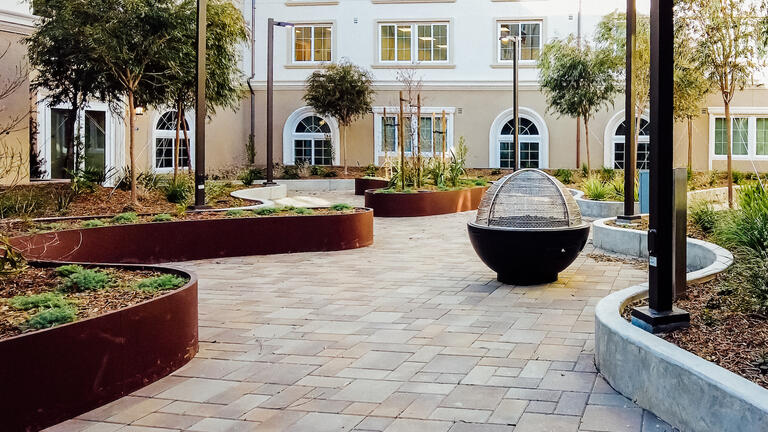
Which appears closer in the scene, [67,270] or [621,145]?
[67,270]

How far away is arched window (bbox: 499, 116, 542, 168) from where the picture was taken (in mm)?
27978

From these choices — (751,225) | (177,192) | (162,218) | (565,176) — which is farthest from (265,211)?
(565,176)

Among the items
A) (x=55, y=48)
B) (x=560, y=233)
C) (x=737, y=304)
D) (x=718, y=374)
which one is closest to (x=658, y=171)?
(x=737, y=304)

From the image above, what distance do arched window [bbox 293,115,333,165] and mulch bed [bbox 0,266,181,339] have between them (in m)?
23.2

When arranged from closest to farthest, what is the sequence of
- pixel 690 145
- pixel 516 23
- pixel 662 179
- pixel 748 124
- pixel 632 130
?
pixel 662 179
pixel 632 130
pixel 690 145
pixel 748 124
pixel 516 23

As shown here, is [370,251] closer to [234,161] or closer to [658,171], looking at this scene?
[658,171]

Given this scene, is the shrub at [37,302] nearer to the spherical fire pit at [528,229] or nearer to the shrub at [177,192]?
the spherical fire pit at [528,229]

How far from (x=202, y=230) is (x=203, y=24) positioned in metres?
3.66

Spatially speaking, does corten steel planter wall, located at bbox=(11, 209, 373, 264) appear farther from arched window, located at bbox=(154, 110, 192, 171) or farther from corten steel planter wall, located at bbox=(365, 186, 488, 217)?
arched window, located at bbox=(154, 110, 192, 171)

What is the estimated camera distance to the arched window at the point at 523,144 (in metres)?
28.0

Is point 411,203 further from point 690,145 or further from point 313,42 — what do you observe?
point 313,42

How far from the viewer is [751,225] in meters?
7.04

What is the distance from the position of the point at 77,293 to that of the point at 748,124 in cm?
2658

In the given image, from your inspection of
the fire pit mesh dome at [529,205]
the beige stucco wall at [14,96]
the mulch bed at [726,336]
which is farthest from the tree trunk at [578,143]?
the mulch bed at [726,336]
